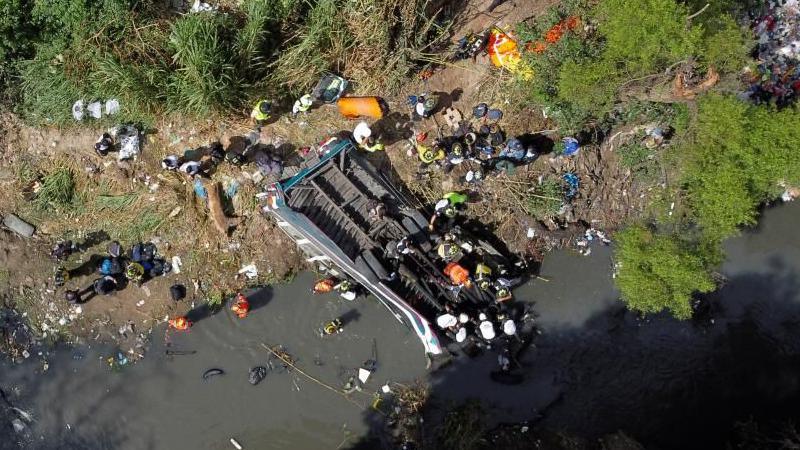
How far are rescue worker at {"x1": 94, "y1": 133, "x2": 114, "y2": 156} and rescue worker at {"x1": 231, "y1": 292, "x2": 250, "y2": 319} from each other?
4.20m

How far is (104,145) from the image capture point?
1197 centimetres

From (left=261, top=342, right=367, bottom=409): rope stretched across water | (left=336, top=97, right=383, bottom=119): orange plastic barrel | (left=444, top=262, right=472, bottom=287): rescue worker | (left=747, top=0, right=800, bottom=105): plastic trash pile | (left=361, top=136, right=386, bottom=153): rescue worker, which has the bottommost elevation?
(left=261, top=342, right=367, bottom=409): rope stretched across water

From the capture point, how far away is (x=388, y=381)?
482 inches

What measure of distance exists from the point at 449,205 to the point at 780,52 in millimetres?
7888

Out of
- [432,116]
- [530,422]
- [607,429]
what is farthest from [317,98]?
[607,429]

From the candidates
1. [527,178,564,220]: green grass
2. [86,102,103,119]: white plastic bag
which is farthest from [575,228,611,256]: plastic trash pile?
[86,102,103,119]: white plastic bag

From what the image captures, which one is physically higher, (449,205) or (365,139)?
(365,139)

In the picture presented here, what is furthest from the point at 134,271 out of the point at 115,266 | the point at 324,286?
the point at 324,286

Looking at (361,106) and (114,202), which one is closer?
(361,106)

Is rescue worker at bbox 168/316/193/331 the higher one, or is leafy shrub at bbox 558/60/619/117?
leafy shrub at bbox 558/60/619/117

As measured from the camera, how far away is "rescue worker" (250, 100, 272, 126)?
11453mm

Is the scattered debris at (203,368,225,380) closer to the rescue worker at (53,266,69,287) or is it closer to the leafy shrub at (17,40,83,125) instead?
the rescue worker at (53,266,69,287)

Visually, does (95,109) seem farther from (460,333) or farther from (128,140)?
(460,333)

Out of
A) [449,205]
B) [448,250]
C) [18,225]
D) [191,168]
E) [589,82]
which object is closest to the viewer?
[589,82]
